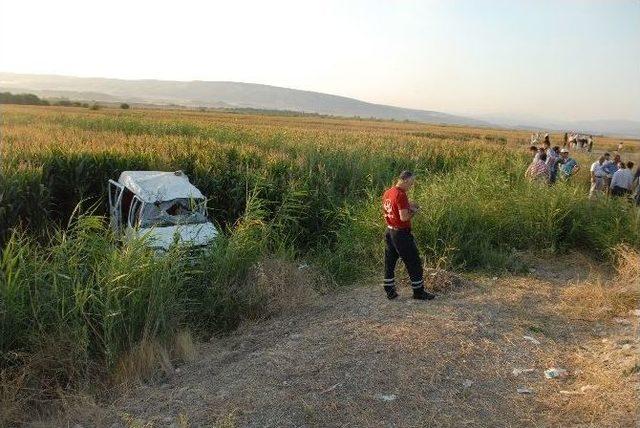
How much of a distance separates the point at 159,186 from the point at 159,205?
0.38 meters

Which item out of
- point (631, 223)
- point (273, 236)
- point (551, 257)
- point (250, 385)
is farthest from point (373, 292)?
point (631, 223)

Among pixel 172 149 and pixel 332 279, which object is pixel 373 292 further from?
pixel 172 149

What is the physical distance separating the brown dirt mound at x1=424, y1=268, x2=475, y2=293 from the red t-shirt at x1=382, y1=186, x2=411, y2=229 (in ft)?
3.22

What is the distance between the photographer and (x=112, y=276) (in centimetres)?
553

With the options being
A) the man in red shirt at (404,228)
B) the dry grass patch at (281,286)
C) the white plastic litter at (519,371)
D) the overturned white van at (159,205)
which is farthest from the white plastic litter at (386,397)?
the overturned white van at (159,205)

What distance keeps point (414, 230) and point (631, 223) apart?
154 inches

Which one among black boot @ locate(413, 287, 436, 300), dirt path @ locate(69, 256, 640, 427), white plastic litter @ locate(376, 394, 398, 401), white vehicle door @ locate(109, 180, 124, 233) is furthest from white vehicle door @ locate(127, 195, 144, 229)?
white plastic litter @ locate(376, 394, 398, 401)

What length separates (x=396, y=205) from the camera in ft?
22.3

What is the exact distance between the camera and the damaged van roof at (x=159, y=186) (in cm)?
904

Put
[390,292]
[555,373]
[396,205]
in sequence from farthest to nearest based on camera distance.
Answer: [390,292], [396,205], [555,373]

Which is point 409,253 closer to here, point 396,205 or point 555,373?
point 396,205

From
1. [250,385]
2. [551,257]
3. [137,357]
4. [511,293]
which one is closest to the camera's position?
[250,385]

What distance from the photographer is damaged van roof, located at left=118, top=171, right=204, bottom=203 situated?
356 inches

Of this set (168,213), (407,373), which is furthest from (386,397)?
(168,213)
